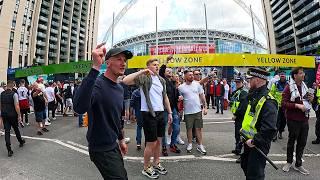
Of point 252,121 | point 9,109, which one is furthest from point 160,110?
point 9,109

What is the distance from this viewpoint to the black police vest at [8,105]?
7.43 meters

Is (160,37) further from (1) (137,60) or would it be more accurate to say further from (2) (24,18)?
(1) (137,60)

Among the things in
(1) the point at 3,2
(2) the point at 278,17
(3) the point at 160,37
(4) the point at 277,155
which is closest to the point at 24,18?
(1) the point at 3,2

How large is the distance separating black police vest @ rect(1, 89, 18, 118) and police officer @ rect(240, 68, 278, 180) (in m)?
5.84

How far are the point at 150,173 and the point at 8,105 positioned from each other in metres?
4.37

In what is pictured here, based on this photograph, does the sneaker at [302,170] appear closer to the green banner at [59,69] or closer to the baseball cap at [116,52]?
the baseball cap at [116,52]

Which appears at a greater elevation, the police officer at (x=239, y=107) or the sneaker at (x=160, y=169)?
the police officer at (x=239, y=107)

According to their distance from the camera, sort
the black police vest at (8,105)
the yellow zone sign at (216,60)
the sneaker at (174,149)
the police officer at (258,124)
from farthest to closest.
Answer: the yellow zone sign at (216,60), the black police vest at (8,105), the sneaker at (174,149), the police officer at (258,124)

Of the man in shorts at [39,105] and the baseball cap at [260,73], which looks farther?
the man in shorts at [39,105]

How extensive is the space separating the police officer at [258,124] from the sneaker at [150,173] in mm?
1731

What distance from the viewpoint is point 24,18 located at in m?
83.4

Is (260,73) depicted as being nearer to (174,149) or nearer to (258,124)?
(258,124)

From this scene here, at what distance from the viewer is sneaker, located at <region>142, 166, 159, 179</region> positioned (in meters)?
5.10

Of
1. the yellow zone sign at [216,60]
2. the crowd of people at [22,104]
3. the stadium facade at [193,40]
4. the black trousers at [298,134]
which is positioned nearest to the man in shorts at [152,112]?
the black trousers at [298,134]
